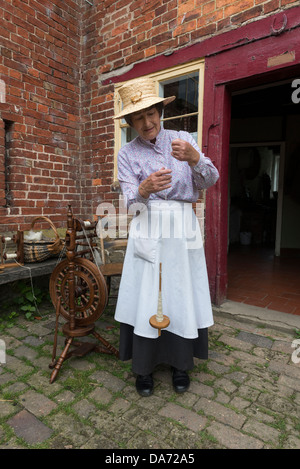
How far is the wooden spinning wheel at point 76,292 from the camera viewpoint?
84.6 inches

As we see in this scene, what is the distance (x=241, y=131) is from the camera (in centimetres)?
695

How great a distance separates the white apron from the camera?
1876 mm

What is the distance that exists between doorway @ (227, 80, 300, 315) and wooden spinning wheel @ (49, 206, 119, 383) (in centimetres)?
207

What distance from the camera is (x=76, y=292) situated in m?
2.20

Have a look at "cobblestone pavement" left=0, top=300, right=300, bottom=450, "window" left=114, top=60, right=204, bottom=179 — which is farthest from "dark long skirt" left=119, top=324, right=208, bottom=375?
"window" left=114, top=60, right=204, bottom=179

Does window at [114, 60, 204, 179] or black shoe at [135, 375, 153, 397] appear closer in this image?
black shoe at [135, 375, 153, 397]

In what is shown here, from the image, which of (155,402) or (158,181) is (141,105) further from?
(155,402)

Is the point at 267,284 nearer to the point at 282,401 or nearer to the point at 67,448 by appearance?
the point at 282,401

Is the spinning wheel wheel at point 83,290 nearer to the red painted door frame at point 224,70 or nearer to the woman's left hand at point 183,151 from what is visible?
the woman's left hand at point 183,151

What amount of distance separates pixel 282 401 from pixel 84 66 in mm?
4714

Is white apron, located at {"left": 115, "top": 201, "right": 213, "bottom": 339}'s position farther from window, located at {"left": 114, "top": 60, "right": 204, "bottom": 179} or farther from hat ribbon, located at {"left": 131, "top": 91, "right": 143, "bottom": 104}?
window, located at {"left": 114, "top": 60, "right": 204, "bottom": 179}

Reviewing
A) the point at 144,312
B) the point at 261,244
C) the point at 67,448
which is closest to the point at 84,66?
the point at 144,312

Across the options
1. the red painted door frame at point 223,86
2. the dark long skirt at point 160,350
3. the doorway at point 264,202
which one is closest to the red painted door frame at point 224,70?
the red painted door frame at point 223,86

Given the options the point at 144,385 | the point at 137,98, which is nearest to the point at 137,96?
the point at 137,98
